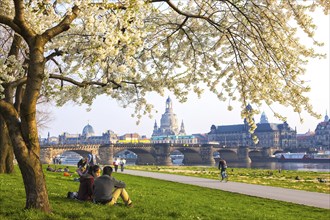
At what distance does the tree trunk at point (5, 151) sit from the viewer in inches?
802

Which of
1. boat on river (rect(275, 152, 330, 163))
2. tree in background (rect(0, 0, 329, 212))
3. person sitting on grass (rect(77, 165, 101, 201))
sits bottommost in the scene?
boat on river (rect(275, 152, 330, 163))

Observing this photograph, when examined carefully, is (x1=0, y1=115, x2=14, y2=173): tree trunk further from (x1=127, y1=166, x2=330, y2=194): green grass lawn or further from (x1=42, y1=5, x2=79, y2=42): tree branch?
(x1=127, y1=166, x2=330, y2=194): green grass lawn

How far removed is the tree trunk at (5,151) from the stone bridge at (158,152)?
244 feet

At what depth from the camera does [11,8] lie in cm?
1283

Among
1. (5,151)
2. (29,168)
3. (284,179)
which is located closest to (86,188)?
(29,168)

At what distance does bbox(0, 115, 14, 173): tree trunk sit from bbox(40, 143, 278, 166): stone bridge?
244ft

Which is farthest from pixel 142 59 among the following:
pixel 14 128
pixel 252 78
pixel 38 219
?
pixel 38 219

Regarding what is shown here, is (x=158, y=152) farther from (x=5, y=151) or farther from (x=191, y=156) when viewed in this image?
(x=5, y=151)

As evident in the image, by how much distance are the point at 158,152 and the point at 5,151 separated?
106 meters

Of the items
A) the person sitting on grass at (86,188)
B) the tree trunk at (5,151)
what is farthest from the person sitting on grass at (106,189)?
the tree trunk at (5,151)

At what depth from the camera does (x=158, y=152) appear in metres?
125

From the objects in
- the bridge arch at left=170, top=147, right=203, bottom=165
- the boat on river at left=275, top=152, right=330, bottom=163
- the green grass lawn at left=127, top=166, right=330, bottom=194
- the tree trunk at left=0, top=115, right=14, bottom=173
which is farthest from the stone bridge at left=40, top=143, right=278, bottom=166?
the tree trunk at left=0, top=115, right=14, bottom=173

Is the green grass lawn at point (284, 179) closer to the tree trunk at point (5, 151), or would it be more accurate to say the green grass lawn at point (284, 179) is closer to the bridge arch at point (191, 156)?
the tree trunk at point (5, 151)

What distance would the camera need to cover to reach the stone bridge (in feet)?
332
